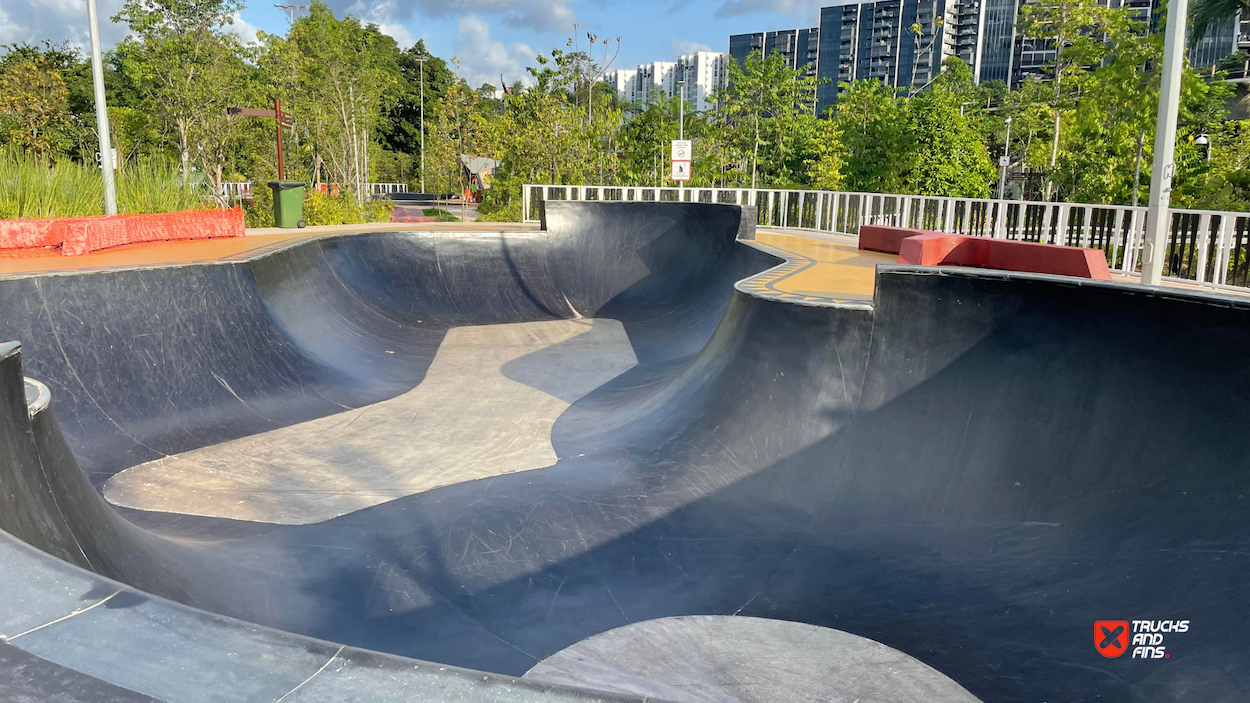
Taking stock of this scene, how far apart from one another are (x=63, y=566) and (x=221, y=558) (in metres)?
4.19

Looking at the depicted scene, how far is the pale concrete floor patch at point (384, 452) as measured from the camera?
698 centimetres

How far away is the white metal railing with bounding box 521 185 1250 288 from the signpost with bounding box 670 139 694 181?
0.64m

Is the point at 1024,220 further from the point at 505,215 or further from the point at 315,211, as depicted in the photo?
the point at 505,215

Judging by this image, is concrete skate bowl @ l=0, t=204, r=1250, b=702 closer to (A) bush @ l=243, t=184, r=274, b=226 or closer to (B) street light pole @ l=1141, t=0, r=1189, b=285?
(B) street light pole @ l=1141, t=0, r=1189, b=285

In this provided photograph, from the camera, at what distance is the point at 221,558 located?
17.6 feet

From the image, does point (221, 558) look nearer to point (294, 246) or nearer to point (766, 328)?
point (766, 328)

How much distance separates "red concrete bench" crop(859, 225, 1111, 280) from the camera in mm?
8445

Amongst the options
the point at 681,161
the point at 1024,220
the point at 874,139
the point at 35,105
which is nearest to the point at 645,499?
the point at 1024,220

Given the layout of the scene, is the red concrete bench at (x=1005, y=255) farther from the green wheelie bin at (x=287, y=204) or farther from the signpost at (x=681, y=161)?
the green wheelie bin at (x=287, y=204)

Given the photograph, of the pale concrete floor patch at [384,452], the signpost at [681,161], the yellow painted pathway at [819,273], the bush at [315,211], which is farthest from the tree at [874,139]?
the pale concrete floor patch at [384,452]

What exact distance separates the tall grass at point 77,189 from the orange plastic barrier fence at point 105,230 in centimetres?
102

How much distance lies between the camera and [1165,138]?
7762 mm
